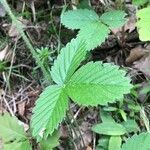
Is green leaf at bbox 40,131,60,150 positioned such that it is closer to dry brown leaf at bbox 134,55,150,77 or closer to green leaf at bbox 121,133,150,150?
green leaf at bbox 121,133,150,150

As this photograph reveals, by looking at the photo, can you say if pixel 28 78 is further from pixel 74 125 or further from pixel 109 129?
pixel 109 129

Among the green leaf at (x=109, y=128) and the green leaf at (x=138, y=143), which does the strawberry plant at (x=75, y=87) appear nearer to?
the green leaf at (x=138, y=143)

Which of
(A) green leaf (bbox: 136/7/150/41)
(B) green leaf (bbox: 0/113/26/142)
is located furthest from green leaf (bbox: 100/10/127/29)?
(B) green leaf (bbox: 0/113/26/142)

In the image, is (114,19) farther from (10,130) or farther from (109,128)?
(10,130)

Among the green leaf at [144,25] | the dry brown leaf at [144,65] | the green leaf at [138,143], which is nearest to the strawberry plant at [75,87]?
the green leaf at [138,143]

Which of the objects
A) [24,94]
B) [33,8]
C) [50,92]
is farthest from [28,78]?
[50,92]
